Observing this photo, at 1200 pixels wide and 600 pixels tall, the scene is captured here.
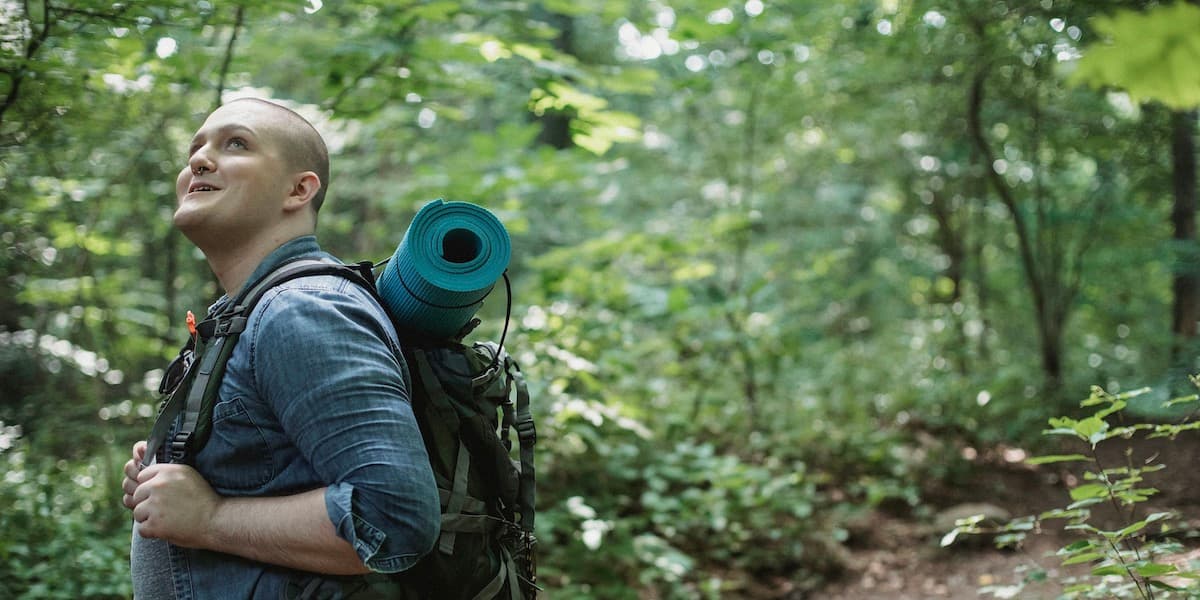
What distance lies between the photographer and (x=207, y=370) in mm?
1684

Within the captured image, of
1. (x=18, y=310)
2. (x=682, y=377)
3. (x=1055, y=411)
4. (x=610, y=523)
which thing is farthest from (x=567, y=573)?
(x=1055, y=411)

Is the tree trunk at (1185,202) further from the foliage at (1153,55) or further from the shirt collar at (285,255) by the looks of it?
the shirt collar at (285,255)

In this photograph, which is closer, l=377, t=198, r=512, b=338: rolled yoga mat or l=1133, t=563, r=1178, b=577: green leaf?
l=377, t=198, r=512, b=338: rolled yoga mat

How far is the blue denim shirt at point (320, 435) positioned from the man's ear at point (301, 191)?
1.01 ft

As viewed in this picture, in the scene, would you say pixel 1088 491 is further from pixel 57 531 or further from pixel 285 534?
pixel 57 531

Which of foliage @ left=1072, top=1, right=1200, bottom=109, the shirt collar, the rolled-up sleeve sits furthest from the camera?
the shirt collar

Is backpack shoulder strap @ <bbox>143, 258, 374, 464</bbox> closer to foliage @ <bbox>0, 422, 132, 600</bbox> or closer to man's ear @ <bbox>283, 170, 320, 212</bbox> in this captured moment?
man's ear @ <bbox>283, 170, 320, 212</bbox>

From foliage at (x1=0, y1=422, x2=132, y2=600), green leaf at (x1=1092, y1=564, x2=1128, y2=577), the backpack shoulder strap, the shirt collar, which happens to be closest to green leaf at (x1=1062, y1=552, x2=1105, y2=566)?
green leaf at (x1=1092, y1=564, x2=1128, y2=577)

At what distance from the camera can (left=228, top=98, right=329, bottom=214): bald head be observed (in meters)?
1.97

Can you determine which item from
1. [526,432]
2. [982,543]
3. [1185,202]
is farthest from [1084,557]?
[1185,202]

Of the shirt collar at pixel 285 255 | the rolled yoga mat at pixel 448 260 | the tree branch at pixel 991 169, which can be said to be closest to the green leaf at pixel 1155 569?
the rolled yoga mat at pixel 448 260

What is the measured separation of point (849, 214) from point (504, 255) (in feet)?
32.0

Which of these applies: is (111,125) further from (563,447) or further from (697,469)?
(697,469)

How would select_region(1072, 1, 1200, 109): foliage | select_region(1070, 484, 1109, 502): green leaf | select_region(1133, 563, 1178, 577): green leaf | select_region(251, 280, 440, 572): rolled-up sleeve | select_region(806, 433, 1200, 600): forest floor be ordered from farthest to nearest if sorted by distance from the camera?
select_region(806, 433, 1200, 600): forest floor < select_region(1070, 484, 1109, 502): green leaf < select_region(1133, 563, 1178, 577): green leaf < select_region(251, 280, 440, 572): rolled-up sleeve < select_region(1072, 1, 1200, 109): foliage
